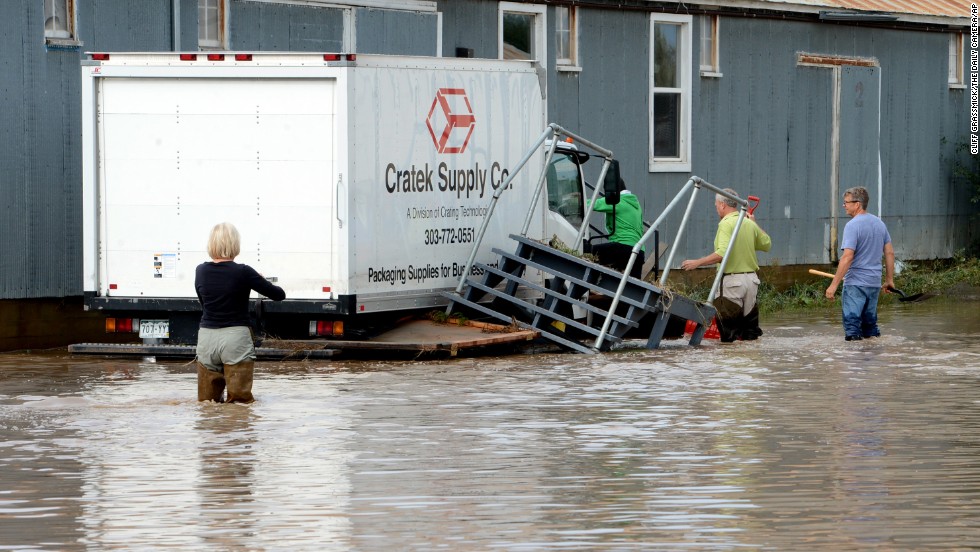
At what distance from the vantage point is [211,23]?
19.1 metres

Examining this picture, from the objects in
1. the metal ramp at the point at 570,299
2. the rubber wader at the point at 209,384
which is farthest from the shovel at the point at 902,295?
the rubber wader at the point at 209,384

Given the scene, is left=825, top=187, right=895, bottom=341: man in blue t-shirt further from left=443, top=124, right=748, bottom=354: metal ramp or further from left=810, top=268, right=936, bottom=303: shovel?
left=443, top=124, right=748, bottom=354: metal ramp

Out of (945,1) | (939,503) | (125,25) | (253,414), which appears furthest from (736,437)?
(945,1)

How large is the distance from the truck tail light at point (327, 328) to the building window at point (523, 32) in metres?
7.69

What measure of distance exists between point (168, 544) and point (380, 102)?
8367 millimetres

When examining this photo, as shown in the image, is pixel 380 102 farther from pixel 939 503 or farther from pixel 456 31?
pixel 939 503

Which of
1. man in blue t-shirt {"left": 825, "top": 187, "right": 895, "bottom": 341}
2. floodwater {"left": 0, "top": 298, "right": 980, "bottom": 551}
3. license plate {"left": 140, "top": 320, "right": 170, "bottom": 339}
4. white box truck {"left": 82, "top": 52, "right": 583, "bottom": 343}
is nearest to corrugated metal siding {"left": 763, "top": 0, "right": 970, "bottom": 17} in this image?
man in blue t-shirt {"left": 825, "top": 187, "right": 895, "bottom": 341}

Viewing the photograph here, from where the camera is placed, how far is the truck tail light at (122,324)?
53.5 ft

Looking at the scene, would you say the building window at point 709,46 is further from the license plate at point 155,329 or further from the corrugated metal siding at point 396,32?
the license plate at point 155,329

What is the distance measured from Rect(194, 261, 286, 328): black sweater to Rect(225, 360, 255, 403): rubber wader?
0.97 ft

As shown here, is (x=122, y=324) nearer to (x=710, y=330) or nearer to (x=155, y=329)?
(x=155, y=329)

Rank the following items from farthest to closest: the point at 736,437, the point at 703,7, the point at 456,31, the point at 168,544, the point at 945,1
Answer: the point at 945,1
the point at 703,7
the point at 456,31
the point at 736,437
the point at 168,544

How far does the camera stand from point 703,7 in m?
25.2

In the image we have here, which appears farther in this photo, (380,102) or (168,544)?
(380,102)
